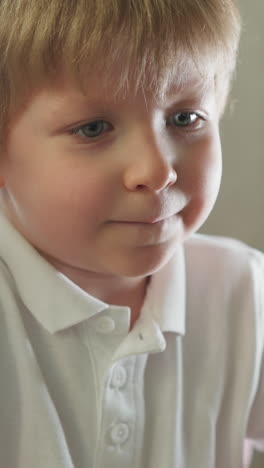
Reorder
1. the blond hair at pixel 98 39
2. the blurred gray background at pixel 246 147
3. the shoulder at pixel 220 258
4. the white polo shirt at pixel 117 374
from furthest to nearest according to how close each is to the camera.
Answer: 1. the blurred gray background at pixel 246 147
2. the shoulder at pixel 220 258
3. the white polo shirt at pixel 117 374
4. the blond hair at pixel 98 39

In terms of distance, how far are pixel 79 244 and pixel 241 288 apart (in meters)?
0.24

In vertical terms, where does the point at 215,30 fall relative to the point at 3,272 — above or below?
above

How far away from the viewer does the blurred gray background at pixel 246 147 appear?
99cm

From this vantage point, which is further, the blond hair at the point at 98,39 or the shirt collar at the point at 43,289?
the shirt collar at the point at 43,289

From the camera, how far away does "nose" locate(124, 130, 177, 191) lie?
63 centimetres

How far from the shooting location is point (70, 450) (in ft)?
2.44

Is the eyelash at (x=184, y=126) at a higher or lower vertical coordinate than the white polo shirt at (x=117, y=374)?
higher

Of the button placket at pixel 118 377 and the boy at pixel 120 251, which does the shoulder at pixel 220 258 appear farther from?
the button placket at pixel 118 377

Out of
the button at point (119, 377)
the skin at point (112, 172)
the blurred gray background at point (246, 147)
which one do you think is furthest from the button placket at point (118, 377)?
→ the blurred gray background at point (246, 147)

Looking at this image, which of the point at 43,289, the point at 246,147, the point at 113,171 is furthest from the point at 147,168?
the point at 246,147

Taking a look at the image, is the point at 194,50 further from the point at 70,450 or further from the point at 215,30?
the point at 70,450

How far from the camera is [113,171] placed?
0.64 metres

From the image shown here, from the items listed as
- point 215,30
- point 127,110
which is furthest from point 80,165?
point 215,30

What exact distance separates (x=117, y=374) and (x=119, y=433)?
0.06 meters
